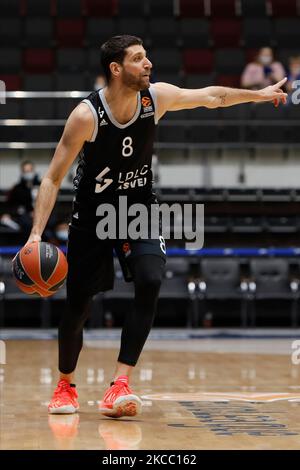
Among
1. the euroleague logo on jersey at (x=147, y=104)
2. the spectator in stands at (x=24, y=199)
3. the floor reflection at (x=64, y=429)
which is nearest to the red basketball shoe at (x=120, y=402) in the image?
the floor reflection at (x=64, y=429)

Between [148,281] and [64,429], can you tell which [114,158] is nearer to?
[148,281]

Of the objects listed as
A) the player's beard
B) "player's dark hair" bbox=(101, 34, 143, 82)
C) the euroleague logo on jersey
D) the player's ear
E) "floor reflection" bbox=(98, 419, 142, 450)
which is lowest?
"floor reflection" bbox=(98, 419, 142, 450)

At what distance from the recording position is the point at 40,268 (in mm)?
4582

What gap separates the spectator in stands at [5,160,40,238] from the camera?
12.5m

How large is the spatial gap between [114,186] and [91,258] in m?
0.39

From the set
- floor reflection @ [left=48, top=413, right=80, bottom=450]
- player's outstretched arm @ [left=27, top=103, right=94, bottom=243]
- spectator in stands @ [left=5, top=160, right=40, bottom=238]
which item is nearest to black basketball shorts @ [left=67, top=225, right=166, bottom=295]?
player's outstretched arm @ [left=27, top=103, right=94, bottom=243]

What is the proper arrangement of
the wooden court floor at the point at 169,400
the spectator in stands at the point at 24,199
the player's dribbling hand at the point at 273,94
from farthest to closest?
the spectator in stands at the point at 24,199 < the player's dribbling hand at the point at 273,94 < the wooden court floor at the point at 169,400

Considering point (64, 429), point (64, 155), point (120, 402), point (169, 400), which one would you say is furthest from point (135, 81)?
point (169, 400)

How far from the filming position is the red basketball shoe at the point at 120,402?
4.67m

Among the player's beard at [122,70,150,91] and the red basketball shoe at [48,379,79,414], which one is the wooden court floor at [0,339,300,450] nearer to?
the red basketball shoe at [48,379,79,414]

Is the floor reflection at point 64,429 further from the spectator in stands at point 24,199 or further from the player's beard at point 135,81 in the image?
the spectator in stands at point 24,199

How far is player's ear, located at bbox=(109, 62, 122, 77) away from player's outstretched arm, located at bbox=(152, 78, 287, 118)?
0.27 metres
